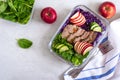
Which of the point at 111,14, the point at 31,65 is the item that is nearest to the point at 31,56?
the point at 31,65

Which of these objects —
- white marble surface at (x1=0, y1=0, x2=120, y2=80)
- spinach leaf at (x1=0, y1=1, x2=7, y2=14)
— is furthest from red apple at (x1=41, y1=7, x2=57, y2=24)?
spinach leaf at (x1=0, y1=1, x2=7, y2=14)

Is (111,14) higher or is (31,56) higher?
(111,14)

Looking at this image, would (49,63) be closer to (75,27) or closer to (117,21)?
(75,27)

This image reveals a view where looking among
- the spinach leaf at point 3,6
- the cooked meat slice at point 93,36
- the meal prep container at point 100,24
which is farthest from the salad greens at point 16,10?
the cooked meat slice at point 93,36

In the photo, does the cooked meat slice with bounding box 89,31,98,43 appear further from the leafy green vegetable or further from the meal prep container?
the leafy green vegetable

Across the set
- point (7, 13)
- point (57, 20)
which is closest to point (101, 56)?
point (57, 20)
